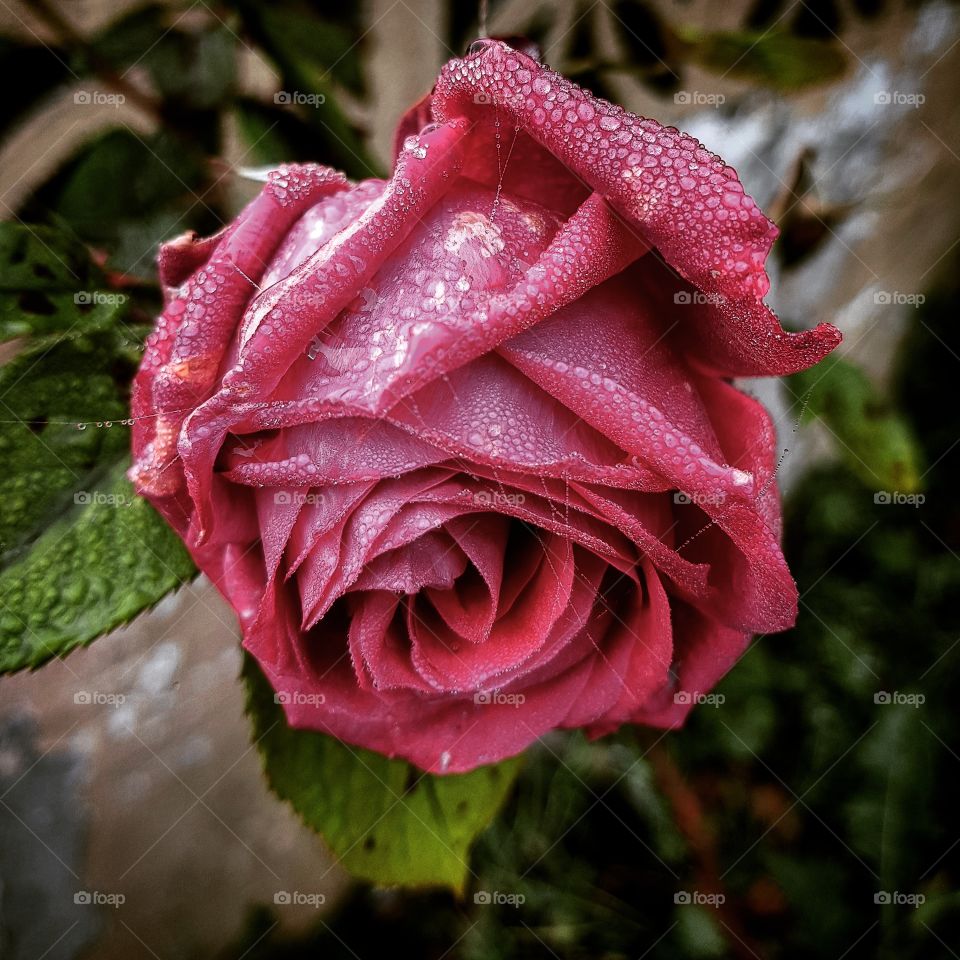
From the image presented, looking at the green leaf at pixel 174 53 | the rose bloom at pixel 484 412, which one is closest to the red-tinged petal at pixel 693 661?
the rose bloom at pixel 484 412

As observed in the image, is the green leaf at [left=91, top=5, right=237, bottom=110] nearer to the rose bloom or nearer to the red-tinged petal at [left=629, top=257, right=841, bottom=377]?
the rose bloom

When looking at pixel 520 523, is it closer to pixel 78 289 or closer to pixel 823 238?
pixel 78 289

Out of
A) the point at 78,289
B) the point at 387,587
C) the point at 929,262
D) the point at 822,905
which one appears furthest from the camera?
the point at 929,262

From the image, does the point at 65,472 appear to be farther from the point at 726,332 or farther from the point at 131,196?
the point at 726,332

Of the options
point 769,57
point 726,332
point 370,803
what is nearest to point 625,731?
point 370,803

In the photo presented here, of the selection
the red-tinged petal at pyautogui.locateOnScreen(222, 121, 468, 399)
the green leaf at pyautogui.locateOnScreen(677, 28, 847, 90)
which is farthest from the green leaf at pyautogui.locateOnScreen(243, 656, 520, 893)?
the green leaf at pyautogui.locateOnScreen(677, 28, 847, 90)

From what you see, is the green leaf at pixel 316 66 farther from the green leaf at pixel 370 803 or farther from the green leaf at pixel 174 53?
the green leaf at pixel 370 803

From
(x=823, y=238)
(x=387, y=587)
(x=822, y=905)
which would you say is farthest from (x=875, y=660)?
(x=387, y=587)
